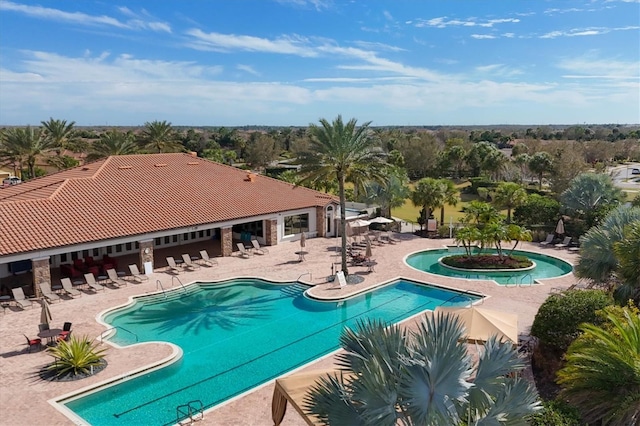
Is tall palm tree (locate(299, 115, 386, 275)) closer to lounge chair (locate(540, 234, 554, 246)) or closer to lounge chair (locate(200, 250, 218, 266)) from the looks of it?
lounge chair (locate(200, 250, 218, 266))

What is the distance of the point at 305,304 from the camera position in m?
22.8

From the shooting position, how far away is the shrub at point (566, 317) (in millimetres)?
14469

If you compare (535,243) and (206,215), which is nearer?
(206,215)

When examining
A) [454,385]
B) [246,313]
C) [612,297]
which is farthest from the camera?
[246,313]

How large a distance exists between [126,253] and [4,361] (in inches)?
597

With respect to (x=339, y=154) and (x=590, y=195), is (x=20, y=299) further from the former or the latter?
(x=590, y=195)

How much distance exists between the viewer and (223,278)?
26.3 metres

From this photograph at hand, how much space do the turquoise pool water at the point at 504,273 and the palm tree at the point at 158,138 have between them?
3210 centimetres

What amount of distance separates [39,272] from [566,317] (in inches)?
871

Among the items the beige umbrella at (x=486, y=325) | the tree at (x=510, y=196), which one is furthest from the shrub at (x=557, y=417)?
the tree at (x=510, y=196)

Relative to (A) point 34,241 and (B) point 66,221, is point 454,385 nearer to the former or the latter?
(A) point 34,241

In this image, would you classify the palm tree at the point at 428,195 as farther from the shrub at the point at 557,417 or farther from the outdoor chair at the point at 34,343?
the shrub at the point at 557,417

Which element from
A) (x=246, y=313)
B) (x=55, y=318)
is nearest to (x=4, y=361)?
(x=55, y=318)

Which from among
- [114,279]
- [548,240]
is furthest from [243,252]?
[548,240]
